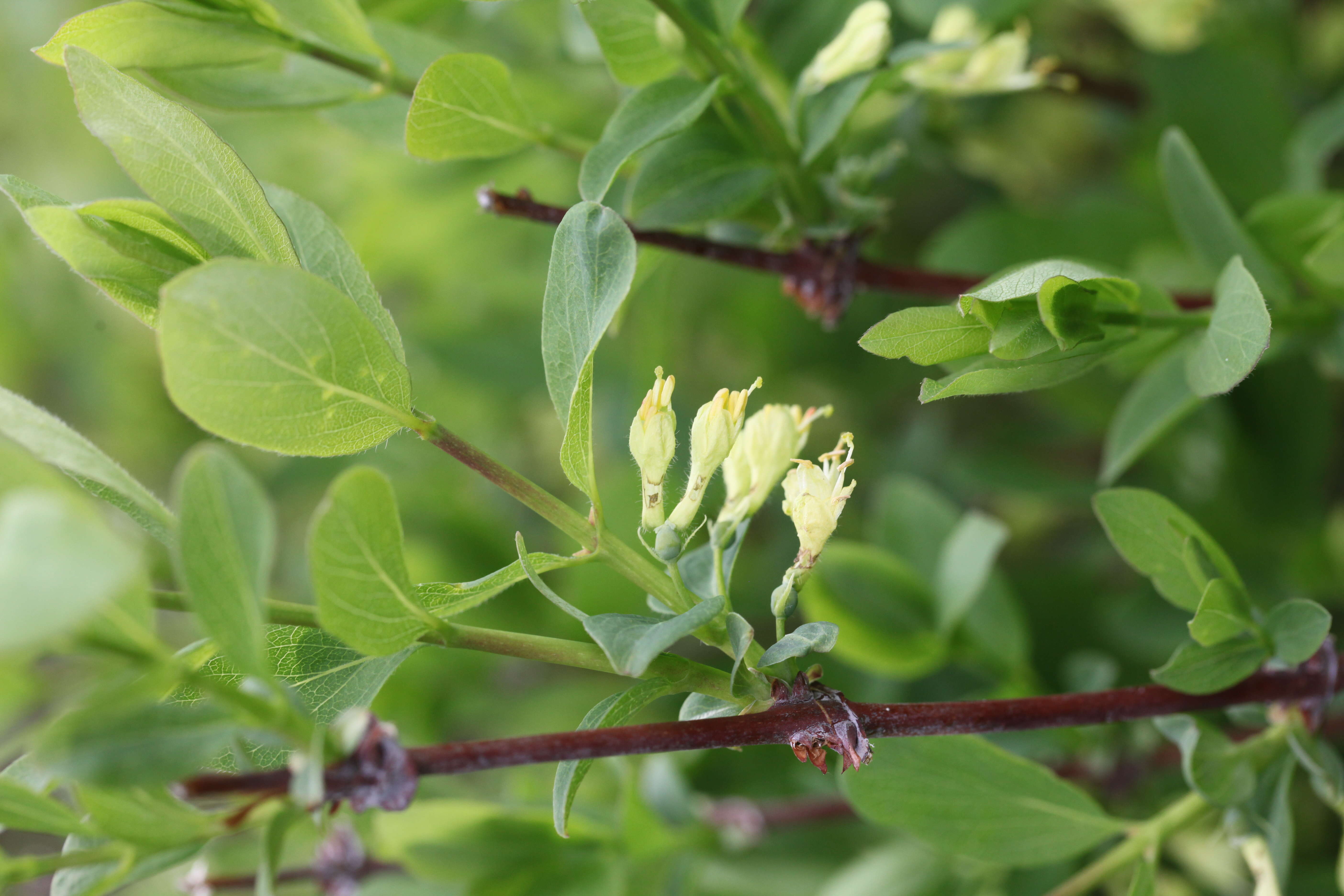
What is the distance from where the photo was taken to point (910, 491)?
764 millimetres

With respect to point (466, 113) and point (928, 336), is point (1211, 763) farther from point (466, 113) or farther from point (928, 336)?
point (466, 113)

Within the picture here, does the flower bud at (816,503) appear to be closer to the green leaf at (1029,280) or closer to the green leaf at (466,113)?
the green leaf at (1029,280)

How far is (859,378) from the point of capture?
0.99 m

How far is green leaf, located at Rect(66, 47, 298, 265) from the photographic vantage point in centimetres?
34

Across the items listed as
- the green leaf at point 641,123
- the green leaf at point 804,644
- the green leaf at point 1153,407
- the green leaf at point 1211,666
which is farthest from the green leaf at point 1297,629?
the green leaf at point 641,123

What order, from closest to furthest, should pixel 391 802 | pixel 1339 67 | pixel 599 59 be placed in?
pixel 391 802
pixel 599 59
pixel 1339 67

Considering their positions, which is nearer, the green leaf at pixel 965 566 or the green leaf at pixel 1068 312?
the green leaf at pixel 1068 312

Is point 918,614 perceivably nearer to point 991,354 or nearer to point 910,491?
point 910,491

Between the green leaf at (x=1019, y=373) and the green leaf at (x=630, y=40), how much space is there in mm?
202

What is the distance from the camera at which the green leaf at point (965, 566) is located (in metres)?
0.64

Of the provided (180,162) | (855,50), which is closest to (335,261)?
(180,162)

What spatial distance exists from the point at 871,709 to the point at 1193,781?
0.17 meters

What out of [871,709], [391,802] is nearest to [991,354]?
[871,709]

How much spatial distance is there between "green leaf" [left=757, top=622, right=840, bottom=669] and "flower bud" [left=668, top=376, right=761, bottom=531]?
2.2 inches
